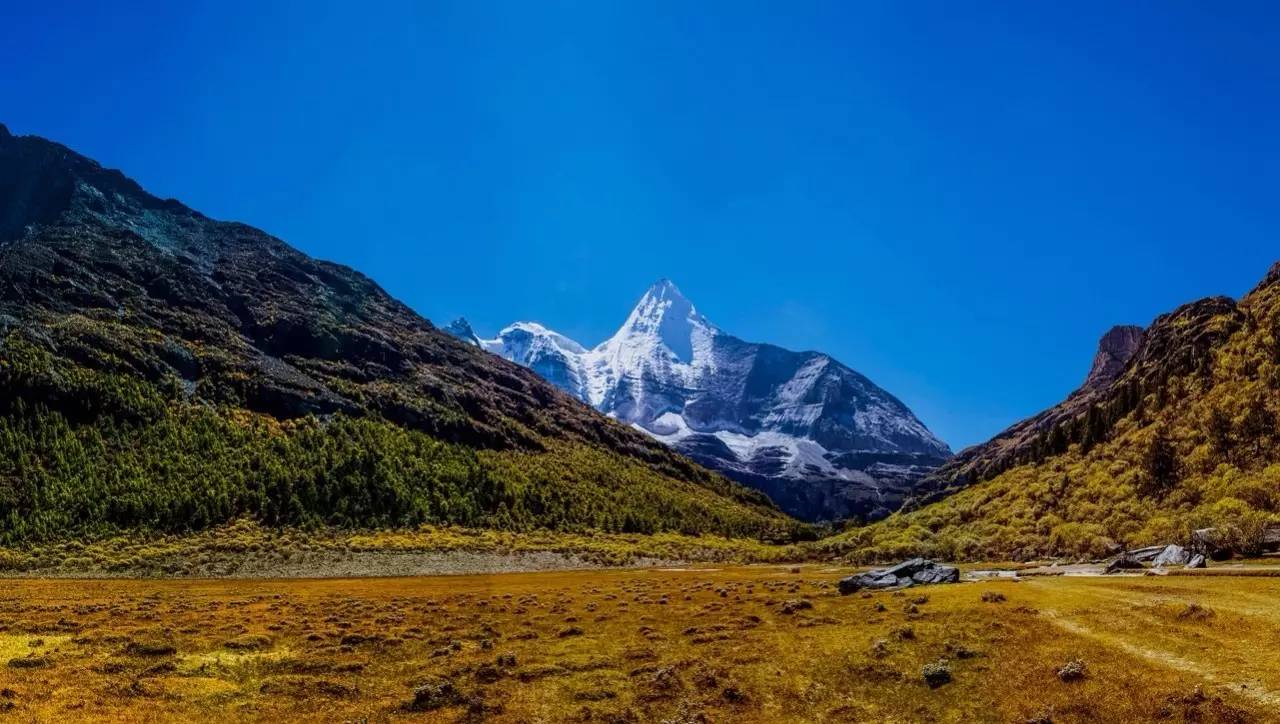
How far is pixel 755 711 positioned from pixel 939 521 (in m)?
86.7

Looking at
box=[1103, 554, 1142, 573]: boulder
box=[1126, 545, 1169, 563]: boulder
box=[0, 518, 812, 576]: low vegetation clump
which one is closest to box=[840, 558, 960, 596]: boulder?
box=[1103, 554, 1142, 573]: boulder

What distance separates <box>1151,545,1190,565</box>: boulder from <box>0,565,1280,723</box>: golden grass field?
7.02 meters

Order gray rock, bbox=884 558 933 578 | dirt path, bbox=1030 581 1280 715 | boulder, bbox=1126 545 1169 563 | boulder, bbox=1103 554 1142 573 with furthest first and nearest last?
gray rock, bbox=884 558 933 578
boulder, bbox=1126 545 1169 563
boulder, bbox=1103 554 1142 573
dirt path, bbox=1030 581 1280 715

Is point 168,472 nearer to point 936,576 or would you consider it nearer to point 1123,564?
point 936,576

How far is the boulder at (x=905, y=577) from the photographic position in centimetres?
5472

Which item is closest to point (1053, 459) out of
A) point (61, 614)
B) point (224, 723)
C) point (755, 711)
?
point (755, 711)

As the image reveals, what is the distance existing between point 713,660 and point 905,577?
26221mm

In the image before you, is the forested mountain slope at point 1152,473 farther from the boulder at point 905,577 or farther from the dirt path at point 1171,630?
the dirt path at point 1171,630

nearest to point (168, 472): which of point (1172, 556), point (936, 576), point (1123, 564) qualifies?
point (936, 576)

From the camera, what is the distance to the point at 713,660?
35.9 meters

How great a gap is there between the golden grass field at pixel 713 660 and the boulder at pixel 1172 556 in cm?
702

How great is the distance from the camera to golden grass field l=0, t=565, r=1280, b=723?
85.2ft

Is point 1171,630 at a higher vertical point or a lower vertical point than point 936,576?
higher

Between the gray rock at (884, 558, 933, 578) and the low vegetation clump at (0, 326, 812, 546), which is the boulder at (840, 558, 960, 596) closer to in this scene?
the gray rock at (884, 558, 933, 578)
